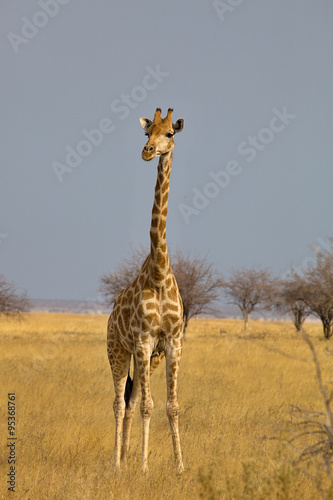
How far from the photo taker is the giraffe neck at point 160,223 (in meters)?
6.33

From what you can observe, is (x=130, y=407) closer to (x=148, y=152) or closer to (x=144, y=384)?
(x=144, y=384)

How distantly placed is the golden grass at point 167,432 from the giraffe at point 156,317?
503 mm

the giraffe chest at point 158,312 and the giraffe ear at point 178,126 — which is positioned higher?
the giraffe ear at point 178,126

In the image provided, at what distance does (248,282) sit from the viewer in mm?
40875

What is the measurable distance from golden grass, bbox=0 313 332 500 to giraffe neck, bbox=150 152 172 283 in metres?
1.82

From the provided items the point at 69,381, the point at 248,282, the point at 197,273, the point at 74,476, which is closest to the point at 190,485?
the point at 74,476

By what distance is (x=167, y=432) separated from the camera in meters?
7.82

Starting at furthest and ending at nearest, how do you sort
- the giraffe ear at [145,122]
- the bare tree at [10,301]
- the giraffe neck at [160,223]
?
1. the bare tree at [10,301]
2. the giraffe ear at [145,122]
3. the giraffe neck at [160,223]

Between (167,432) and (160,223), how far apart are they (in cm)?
330

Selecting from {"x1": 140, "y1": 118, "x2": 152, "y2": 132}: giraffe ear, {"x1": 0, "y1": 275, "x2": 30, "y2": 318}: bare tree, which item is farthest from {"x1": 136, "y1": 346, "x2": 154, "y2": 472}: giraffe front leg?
{"x1": 0, "y1": 275, "x2": 30, "y2": 318}: bare tree

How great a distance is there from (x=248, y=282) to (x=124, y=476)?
3598cm

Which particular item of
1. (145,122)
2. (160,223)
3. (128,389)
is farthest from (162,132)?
(128,389)

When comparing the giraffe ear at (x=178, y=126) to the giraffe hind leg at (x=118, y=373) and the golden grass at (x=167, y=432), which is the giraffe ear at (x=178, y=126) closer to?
the giraffe hind leg at (x=118, y=373)

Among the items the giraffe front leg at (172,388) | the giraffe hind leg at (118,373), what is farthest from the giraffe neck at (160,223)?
the giraffe hind leg at (118,373)
